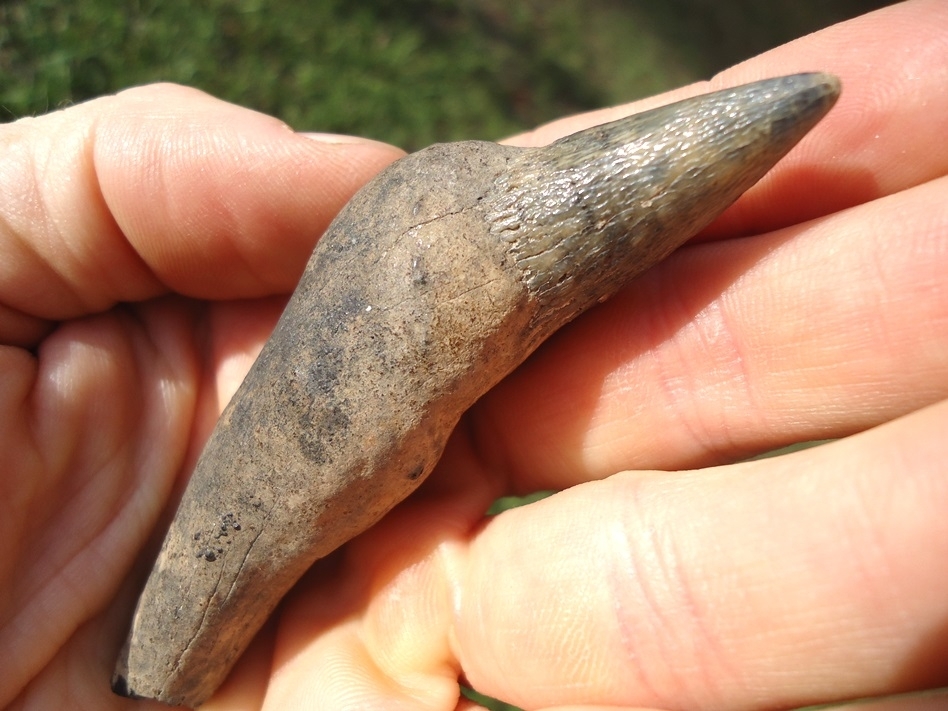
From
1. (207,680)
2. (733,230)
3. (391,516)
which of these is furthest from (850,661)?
(207,680)

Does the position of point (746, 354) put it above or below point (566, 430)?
above

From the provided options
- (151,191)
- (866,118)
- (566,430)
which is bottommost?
(566,430)

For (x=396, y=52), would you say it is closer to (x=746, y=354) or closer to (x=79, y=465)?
(x=79, y=465)

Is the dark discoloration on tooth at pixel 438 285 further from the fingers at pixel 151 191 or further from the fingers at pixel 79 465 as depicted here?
the fingers at pixel 79 465

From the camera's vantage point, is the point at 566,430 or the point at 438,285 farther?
the point at 566,430

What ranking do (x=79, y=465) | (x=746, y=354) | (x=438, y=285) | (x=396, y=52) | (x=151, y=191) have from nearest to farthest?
1. (x=438, y=285)
2. (x=746, y=354)
3. (x=151, y=191)
4. (x=79, y=465)
5. (x=396, y=52)

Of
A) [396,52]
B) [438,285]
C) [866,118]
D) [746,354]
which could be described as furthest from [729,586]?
[396,52]

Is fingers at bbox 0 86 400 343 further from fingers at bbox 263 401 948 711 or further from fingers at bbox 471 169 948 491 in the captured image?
fingers at bbox 263 401 948 711
